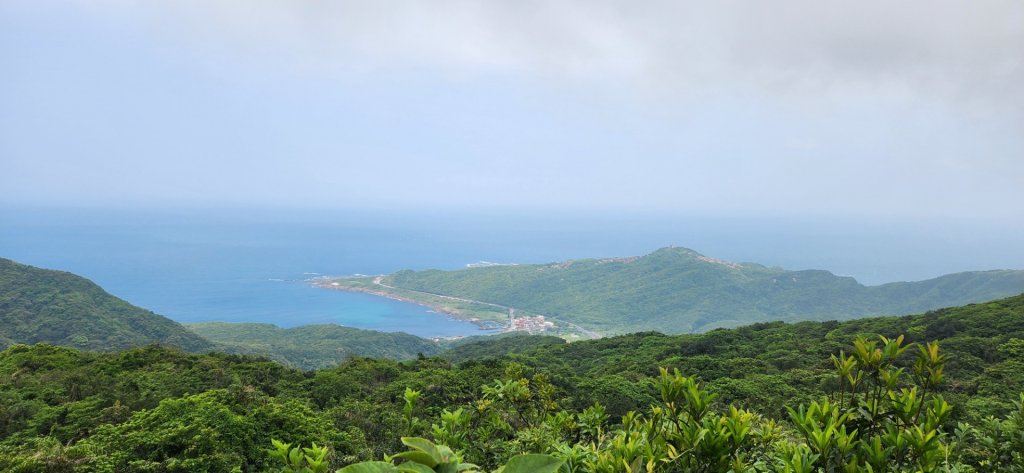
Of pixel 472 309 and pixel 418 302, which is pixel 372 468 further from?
pixel 418 302

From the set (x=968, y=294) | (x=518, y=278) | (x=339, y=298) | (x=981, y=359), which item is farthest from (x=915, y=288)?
(x=339, y=298)

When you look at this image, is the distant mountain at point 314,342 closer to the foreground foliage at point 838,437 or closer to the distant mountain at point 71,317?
the distant mountain at point 71,317

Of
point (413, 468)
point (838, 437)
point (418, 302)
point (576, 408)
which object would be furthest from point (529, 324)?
point (413, 468)

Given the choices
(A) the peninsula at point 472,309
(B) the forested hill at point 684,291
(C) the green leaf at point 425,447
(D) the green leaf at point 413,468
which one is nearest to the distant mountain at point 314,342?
(A) the peninsula at point 472,309

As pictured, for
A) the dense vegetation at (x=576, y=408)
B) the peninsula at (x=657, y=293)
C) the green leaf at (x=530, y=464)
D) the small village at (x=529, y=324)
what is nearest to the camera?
the green leaf at (x=530, y=464)

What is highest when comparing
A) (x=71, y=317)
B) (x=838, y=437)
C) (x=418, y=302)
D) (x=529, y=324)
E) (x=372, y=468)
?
(x=372, y=468)
